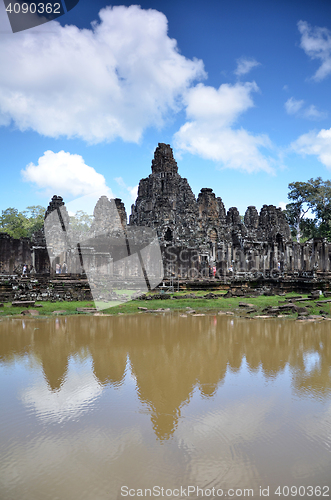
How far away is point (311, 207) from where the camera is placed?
139 ft

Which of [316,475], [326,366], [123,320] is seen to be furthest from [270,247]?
[316,475]

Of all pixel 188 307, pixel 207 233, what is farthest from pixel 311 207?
pixel 188 307

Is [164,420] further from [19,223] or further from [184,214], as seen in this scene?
[19,223]

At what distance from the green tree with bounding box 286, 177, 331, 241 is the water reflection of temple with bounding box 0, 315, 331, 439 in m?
34.9

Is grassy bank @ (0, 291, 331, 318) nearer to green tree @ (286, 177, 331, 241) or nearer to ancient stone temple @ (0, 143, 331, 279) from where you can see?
ancient stone temple @ (0, 143, 331, 279)

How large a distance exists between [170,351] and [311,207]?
41.7 metres

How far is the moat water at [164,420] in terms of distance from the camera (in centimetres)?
246

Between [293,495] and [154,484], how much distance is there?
101cm

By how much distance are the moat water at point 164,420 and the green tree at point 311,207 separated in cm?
3784

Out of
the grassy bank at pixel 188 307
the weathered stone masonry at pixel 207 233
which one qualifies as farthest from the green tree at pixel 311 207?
the grassy bank at pixel 188 307

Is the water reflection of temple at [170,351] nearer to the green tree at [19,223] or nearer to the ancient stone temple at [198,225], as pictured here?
the ancient stone temple at [198,225]

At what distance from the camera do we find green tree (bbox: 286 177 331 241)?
40.5 meters

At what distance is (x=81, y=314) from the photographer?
11078 mm

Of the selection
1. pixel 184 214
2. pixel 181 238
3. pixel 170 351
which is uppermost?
pixel 184 214
